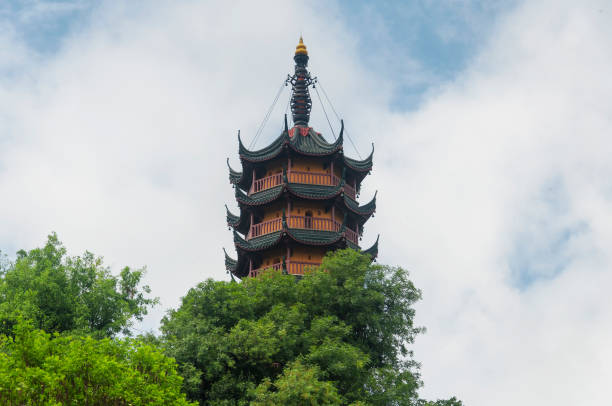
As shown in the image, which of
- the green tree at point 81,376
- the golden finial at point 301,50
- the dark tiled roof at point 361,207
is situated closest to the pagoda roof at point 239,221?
the dark tiled roof at point 361,207

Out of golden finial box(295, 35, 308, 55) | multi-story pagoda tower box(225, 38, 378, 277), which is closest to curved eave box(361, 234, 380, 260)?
multi-story pagoda tower box(225, 38, 378, 277)

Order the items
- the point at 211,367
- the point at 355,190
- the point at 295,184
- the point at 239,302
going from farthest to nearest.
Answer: the point at 355,190
the point at 295,184
the point at 239,302
the point at 211,367

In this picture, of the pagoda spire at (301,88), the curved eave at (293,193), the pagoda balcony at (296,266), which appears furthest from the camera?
the pagoda spire at (301,88)

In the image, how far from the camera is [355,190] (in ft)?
108

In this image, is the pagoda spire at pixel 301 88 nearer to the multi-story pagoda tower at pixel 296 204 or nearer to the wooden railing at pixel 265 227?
the multi-story pagoda tower at pixel 296 204

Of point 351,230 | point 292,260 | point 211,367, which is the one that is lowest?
point 211,367

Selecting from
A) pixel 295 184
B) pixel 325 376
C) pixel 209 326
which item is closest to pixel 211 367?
pixel 209 326

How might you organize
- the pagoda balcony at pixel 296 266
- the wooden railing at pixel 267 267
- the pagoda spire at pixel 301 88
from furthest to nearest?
1. the pagoda spire at pixel 301 88
2. the wooden railing at pixel 267 267
3. the pagoda balcony at pixel 296 266

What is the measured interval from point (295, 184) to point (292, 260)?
3598 mm

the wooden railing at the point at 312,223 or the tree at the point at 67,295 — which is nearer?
the tree at the point at 67,295

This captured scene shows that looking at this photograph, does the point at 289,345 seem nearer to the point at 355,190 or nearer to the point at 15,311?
the point at 15,311

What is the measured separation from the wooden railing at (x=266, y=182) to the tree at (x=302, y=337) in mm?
8147

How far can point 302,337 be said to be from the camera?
67.6ft

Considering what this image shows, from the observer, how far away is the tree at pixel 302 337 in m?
19.3
